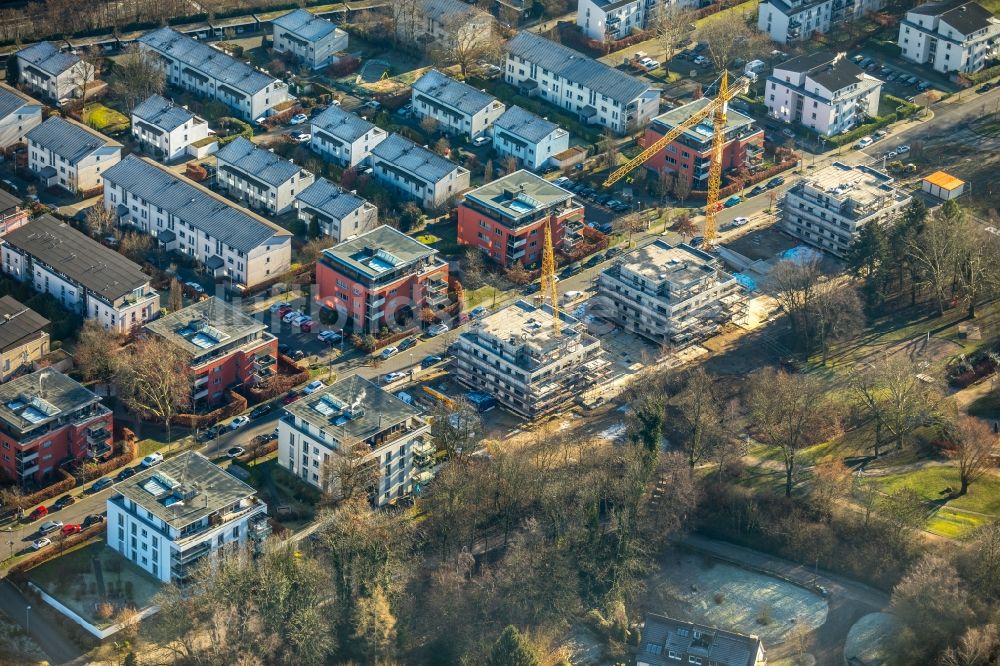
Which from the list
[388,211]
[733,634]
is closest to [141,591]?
[733,634]

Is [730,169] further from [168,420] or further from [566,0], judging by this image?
[168,420]

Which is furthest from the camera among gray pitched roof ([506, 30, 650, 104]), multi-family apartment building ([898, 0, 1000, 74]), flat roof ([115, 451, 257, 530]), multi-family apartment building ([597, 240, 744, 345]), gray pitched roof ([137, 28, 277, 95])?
multi-family apartment building ([898, 0, 1000, 74])

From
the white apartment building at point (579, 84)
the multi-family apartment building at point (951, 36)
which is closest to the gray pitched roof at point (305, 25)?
the white apartment building at point (579, 84)

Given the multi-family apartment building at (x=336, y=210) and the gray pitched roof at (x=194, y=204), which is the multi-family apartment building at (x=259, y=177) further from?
the gray pitched roof at (x=194, y=204)

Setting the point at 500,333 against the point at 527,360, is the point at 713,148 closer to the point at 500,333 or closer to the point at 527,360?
the point at 500,333

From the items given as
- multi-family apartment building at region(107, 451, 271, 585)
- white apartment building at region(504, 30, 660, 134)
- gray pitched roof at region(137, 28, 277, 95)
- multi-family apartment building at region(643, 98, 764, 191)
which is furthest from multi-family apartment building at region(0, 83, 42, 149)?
multi-family apartment building at region(107, 451, 271, 585)

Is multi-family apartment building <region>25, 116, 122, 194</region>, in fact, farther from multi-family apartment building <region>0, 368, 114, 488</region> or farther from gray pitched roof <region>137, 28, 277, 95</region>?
multi-family apartment building <region>0, 368, 114, 488</region>
